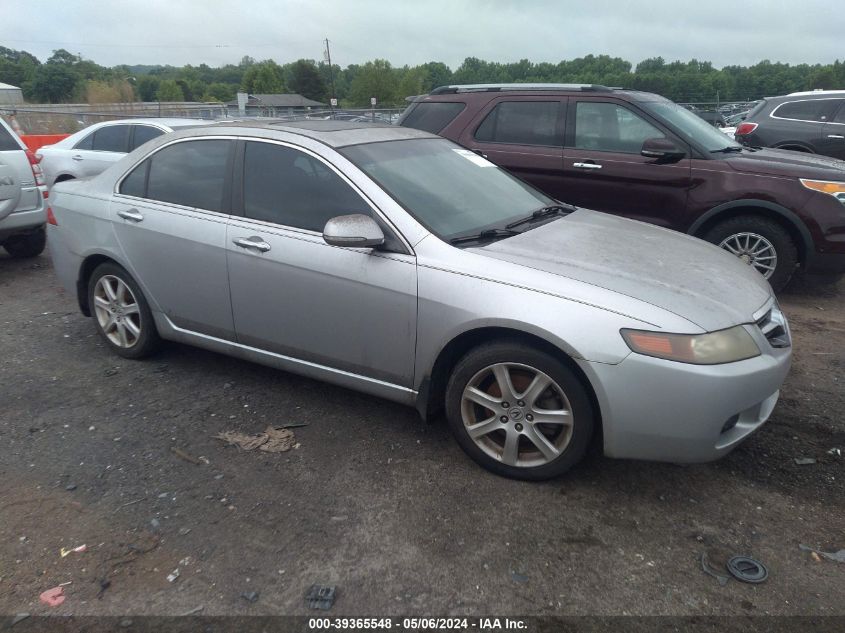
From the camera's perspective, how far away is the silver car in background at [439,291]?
2779mm

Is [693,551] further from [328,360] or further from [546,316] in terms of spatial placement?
[328,360]

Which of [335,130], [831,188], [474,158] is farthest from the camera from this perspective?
[831,188]

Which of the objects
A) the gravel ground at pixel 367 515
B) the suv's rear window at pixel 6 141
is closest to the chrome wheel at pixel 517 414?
the gravel ground at pixel 367 515

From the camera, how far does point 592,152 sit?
631 centimetres

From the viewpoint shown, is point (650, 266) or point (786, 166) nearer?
point (650, 266)

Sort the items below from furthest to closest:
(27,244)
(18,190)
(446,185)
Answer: (27,244) → (18,190) → (446,185)

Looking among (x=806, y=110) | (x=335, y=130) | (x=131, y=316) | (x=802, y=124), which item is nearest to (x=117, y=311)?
(x=131, y=316)

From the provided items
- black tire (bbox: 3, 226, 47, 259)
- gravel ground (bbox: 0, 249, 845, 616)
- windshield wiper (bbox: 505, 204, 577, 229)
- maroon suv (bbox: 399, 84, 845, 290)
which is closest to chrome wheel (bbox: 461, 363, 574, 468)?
gravel ground (bbox: 0, 249, 845, 616)

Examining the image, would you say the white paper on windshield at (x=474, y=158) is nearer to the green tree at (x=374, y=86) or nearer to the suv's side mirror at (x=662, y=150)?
the suv's side mirror at (x=662, y=150)

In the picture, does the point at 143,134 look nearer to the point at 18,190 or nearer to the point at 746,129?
the point at 18,190

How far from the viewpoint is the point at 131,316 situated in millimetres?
4488

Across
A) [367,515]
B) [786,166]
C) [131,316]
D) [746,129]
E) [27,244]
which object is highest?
[746,129]

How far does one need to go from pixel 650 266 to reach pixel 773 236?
10.8 ft

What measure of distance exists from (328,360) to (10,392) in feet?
7.34
